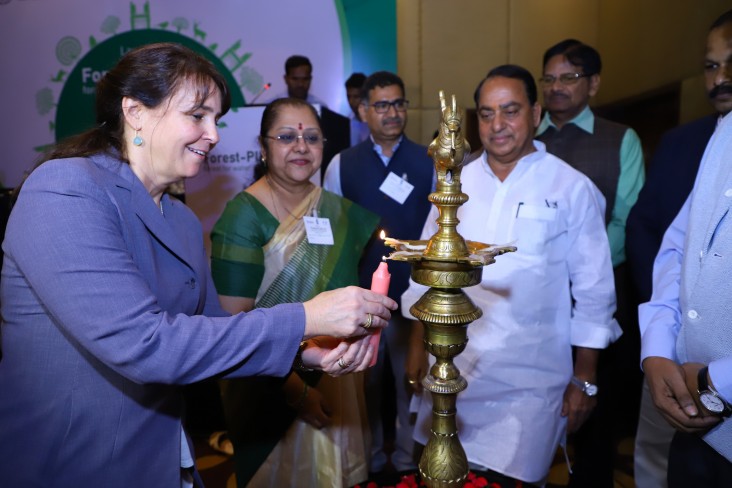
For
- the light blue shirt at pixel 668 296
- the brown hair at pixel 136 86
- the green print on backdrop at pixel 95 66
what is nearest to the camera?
the brown hair at pixel 136 86

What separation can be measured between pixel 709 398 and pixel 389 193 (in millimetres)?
1864

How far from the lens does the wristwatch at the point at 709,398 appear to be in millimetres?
1053

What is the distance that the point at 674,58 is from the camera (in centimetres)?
412

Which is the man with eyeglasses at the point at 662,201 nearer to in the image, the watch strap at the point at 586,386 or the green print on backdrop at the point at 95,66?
the watch strap at the point at 586,386

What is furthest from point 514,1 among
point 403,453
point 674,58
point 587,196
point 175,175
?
point 175,175

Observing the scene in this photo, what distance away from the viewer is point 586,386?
5.98ft

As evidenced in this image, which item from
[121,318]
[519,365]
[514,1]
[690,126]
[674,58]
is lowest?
[519,365]

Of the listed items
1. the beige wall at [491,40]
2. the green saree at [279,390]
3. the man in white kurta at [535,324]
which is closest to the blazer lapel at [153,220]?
the green saree at [279,390]

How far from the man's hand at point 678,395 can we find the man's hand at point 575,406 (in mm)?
594

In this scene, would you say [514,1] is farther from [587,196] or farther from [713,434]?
[713,434]

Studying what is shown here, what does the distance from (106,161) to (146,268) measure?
10.1 inches

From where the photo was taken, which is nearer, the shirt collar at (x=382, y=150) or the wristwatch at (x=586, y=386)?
the wristwatch at (x=586, y=386)

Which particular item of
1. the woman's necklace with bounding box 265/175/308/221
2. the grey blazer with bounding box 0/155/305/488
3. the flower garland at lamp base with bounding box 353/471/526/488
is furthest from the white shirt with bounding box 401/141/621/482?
the grey blazer with bounding box 0/155/305/488

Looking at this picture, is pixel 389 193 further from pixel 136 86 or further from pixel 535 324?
pixel 136 86
